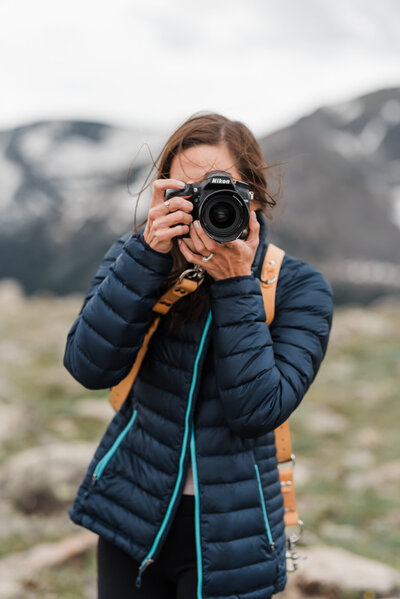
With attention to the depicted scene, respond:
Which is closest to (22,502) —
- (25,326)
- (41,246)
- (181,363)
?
(181,363)

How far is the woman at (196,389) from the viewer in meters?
1.74

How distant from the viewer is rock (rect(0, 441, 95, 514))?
16.3 feet

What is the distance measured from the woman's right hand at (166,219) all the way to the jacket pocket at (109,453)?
61 cm

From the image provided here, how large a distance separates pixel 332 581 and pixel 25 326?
1117 centimetres

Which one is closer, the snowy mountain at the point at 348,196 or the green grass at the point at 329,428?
the green grass at the point at 329,428

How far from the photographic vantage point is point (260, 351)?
1.75 m

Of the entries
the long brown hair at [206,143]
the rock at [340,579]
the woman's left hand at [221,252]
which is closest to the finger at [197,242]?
the woman's left hand at [221,252]

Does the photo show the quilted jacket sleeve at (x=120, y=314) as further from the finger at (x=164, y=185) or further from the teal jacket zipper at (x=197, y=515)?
the teal jacket zipper at (x=197, y=515)

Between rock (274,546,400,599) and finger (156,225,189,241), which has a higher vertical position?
finger (156,225,189,241)

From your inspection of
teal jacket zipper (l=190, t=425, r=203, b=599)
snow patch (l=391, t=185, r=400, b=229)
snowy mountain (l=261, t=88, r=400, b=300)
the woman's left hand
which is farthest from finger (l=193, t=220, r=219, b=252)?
snow patch (l=391, t=185, r=400, b=229)

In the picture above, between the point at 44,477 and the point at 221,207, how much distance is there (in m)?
4.19

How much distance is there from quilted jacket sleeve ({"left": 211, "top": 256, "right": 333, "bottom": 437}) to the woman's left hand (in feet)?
0.11

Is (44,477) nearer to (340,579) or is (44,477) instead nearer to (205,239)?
(340,579)

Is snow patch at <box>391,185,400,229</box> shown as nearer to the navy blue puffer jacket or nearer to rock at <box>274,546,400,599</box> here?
rock at <box>274,546,400,599</box>
